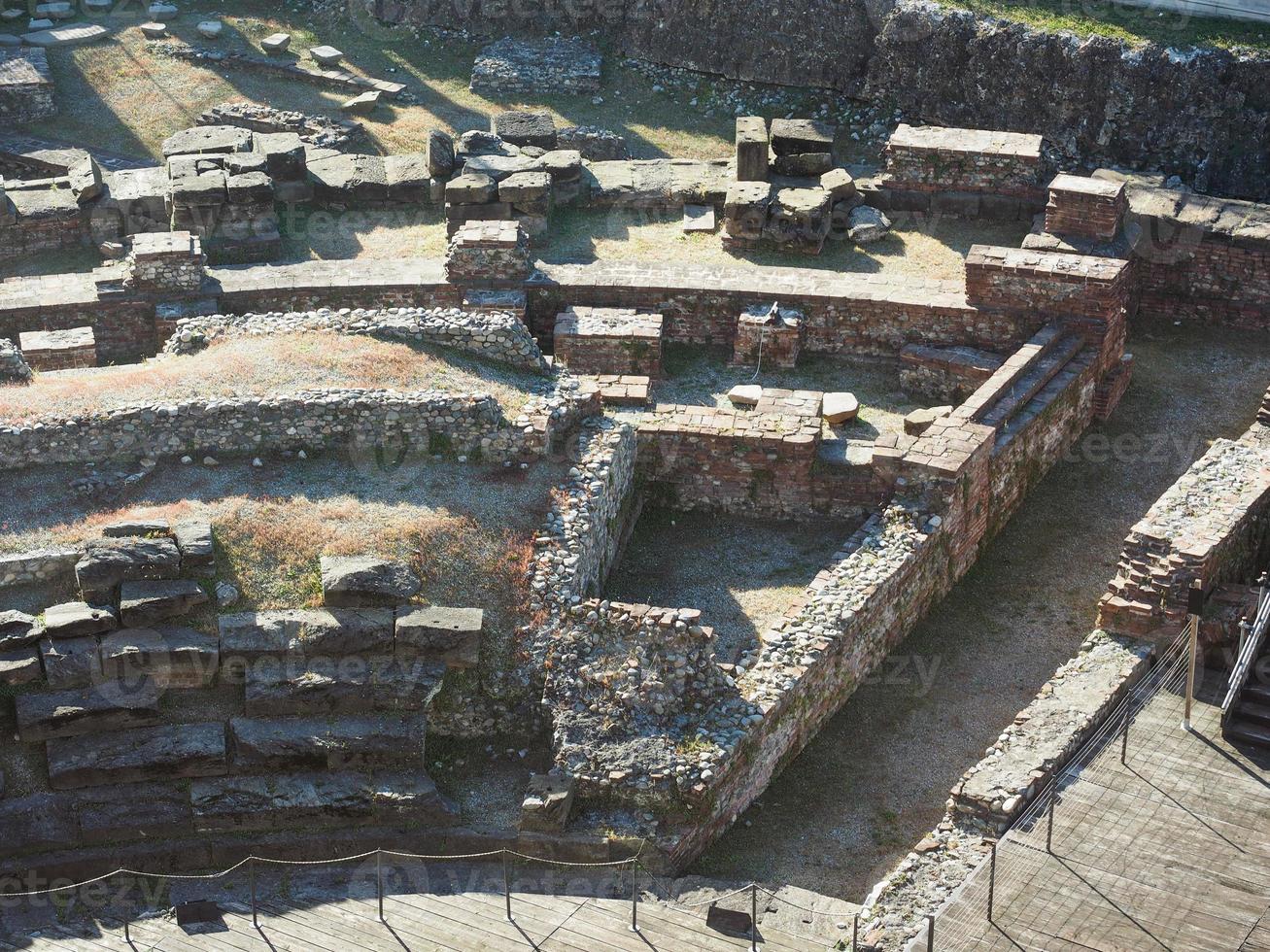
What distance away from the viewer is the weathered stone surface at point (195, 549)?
1728 centimetres

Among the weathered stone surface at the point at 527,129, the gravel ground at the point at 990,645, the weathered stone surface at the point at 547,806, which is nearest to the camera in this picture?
the weathered stone surface at the point at 547,806

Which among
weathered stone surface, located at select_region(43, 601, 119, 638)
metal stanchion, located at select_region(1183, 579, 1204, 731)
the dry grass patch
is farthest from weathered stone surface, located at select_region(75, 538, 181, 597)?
metal stanchion, located at select_region(1183, 579, 1204, 731)

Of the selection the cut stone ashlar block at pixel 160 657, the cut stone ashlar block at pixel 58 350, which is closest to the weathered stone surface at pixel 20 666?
the cut stone ashlar block at pixel 160 657

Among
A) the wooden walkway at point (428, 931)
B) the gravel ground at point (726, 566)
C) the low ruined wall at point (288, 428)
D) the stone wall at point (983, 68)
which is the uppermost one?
the stone wall at point (983, 68)

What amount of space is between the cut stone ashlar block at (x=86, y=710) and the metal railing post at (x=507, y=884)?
3.37 meters

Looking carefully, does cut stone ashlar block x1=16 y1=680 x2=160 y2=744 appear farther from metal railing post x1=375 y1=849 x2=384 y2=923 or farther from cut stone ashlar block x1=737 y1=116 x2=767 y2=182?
cut stone ashlar block x1=737 y1=116 x2=767 y2=182

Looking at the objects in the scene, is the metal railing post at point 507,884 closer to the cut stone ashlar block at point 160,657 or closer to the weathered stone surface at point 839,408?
the cut stone ashlar block at point 160,657

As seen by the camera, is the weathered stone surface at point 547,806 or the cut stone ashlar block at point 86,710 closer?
the weathered stone surface at point 547,806

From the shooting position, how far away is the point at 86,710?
16.6 m

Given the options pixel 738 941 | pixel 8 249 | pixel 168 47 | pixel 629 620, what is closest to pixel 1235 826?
pixel 738 941

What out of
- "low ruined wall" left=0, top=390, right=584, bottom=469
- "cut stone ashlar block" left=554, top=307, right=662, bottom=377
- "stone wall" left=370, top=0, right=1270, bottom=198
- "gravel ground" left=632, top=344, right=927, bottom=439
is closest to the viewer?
"low ruined wall" left=0, top=390, right=584, bottom=469

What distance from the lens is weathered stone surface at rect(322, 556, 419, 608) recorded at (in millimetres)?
17203

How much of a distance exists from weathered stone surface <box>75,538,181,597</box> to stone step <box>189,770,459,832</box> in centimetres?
192

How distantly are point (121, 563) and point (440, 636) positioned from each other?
2.90 metres
